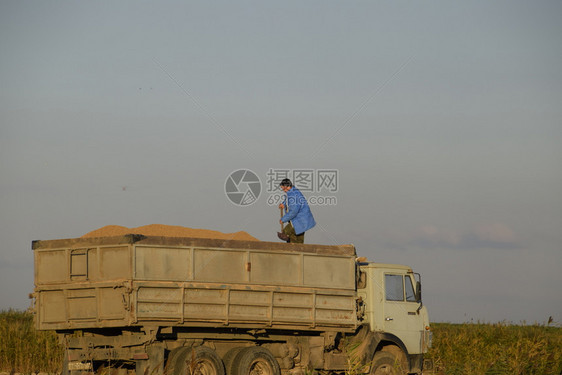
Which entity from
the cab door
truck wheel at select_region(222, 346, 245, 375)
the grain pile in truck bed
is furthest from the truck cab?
the grain pile in truck bed

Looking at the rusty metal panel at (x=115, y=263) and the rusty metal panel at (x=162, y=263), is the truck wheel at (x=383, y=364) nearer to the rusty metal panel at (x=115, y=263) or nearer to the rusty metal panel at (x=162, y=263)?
the rusty metal panel at (x=162, y=263)

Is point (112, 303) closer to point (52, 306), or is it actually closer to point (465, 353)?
point (52, 306)

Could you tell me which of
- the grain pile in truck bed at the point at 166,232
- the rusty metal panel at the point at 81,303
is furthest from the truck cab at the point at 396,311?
the rusty metal panel at the point at 81,303

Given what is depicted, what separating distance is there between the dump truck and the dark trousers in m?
1.36

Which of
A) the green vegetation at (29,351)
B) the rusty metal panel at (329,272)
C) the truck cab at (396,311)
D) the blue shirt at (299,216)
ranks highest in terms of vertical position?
the blue shirt at (299,216)

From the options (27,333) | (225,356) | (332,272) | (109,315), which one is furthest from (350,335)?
(27,333)

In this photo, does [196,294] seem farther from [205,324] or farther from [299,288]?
[299,288]

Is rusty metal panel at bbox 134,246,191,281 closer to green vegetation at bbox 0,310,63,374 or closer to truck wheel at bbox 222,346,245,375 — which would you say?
truck wheel at bbox 222,346,245,375

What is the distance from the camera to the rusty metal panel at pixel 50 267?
1509cm

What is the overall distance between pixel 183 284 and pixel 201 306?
0.57 m

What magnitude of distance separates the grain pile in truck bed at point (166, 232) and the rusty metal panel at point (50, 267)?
15.8 feet

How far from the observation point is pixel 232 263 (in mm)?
15406

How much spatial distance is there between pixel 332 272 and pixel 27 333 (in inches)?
408

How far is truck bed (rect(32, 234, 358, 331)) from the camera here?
14.5 metres
